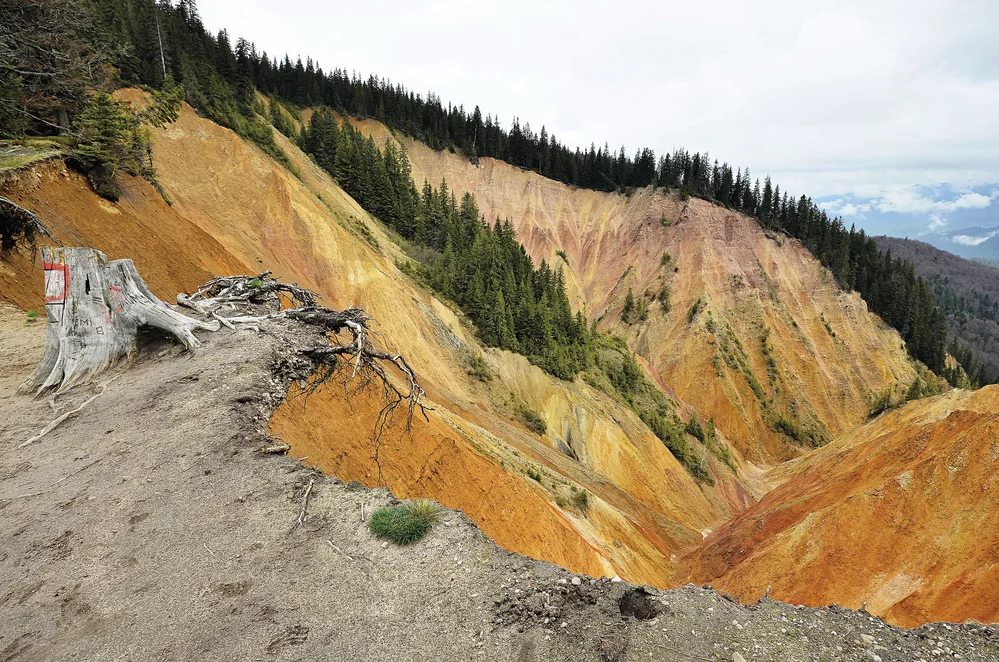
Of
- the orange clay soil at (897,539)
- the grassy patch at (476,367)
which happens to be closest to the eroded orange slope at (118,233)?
the grassy patch at (476,367)

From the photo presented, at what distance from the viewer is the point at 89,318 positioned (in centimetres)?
833

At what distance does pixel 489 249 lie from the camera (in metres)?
46.9

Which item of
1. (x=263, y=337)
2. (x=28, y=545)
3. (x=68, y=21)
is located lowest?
(x=28, y=545)

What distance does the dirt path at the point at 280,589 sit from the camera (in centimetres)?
420

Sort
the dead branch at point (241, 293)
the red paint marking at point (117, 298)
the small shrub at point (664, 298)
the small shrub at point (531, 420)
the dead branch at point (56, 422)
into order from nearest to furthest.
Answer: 1. the dead branch at point (56, 422)
2. the red paint marking at point (117, 298)
3. the dead branch at point (241, 293)
4. the small shrub at point (531, 420)
5. the small shrub at point (664, 298)

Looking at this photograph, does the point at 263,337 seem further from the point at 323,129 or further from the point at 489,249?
the point at 323,129

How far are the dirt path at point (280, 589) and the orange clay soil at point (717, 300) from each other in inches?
2207

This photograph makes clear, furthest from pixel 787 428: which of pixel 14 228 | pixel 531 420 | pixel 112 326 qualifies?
pixel 14 228

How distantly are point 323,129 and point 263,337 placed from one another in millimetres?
50555

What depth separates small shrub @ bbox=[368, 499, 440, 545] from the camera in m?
5.45

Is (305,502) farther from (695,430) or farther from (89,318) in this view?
(695,430)

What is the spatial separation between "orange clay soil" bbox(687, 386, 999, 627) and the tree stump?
24208mm

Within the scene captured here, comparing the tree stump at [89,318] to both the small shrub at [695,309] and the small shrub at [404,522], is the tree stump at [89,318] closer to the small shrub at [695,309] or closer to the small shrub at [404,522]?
the small shrub at [404,522]

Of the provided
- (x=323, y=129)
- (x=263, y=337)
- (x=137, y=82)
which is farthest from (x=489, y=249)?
(x=263, y=337)
